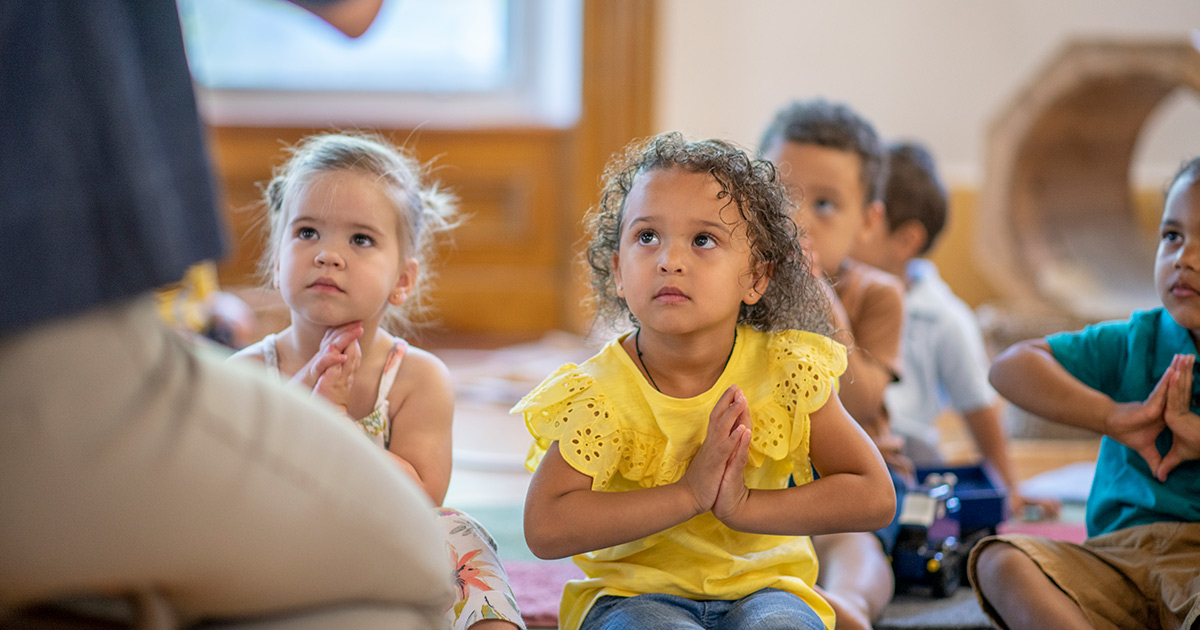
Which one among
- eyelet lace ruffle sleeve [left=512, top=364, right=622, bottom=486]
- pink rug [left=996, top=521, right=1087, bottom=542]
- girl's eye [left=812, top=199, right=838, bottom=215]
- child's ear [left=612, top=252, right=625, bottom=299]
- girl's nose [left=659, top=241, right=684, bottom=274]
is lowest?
pink rug [left=996, top=521, right=1087, bottom=542]

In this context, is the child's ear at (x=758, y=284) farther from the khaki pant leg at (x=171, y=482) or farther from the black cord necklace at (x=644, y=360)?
the khaki pant leg at (x=171, y=482)

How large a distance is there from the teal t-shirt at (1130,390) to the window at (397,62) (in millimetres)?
2543

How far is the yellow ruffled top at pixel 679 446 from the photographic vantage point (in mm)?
975

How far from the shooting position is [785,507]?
3.08 ft

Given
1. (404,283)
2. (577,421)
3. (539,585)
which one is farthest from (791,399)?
(539,585)

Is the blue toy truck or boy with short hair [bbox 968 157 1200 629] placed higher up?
boy with short hair [bbox 968 157 1200 629]

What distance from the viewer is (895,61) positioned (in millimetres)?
3256

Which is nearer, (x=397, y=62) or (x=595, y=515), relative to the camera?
(x=595, y=515)

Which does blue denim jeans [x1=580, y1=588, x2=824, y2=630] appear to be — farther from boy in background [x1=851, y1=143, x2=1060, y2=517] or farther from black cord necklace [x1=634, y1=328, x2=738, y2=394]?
boy in background [x1=851, y1=143, x2=1060, y2=517]

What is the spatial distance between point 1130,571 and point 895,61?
245cm

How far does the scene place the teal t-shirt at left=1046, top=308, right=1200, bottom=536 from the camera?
1.09m

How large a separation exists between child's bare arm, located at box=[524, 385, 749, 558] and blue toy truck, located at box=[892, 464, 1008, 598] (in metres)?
0.56

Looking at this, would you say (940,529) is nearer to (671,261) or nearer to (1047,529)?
(1047,529)

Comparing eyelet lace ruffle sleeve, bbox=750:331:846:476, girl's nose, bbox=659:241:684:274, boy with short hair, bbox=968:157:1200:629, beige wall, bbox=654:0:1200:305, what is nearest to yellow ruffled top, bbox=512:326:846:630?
eyelet lace ruffle sleeve, bbox=750:331:846:476
